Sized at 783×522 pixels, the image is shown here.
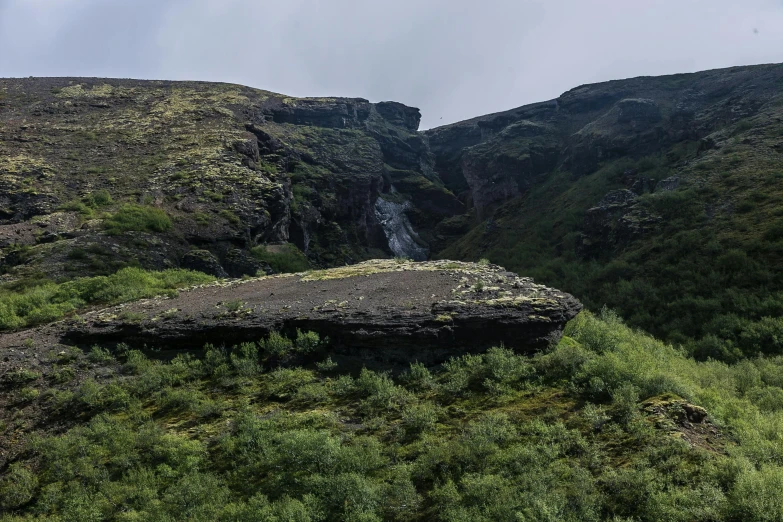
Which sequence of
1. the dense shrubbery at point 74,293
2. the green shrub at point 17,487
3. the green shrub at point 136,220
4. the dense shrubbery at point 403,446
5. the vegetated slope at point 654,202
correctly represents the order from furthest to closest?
the green shrub at point 136,220, the vegetated slope at point 654,202, the dense shrubbery at point 74,293, the green shrub at point 17,487, the dense shrubbery at point 403,446

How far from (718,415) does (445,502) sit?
6.54 metres

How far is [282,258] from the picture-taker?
34.5 metres

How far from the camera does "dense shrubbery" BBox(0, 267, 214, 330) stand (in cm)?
1781

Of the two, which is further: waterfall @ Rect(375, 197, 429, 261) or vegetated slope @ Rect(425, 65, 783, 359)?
waterfall @ Rect(375, 197, 429, 261)

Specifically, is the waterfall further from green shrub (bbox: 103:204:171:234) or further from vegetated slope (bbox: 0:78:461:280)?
green shrub (bbox: 103:204:171:234)

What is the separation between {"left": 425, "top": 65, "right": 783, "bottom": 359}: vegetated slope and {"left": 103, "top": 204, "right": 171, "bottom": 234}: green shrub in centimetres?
2857

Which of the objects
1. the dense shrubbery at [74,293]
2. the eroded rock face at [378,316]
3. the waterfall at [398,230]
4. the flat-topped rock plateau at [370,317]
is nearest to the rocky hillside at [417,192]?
the waterfall at [398,230]

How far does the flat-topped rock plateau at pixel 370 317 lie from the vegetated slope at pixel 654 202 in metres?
13.5

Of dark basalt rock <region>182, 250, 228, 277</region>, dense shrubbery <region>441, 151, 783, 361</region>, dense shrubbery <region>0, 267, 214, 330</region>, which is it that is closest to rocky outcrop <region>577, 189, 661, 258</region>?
dense shrubbery <region>441, 151, 783, 361</region>

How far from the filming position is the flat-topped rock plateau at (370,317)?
13.9 metres

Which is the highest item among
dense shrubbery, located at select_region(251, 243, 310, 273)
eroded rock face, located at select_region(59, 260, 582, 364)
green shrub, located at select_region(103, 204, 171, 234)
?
green shrub, located at select_region(103, 204, 171, 234)

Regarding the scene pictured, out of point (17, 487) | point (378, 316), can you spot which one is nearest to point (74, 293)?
point (17, 487)

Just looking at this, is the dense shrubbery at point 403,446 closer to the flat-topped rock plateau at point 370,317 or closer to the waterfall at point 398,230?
the flat-topped rock plateau at point 370,317

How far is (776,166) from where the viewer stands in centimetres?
3600
